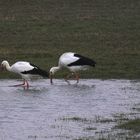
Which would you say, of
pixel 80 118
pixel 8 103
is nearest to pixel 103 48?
pixel 8 103

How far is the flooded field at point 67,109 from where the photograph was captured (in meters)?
13.7

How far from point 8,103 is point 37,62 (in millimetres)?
6719

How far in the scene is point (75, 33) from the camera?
29828 mm

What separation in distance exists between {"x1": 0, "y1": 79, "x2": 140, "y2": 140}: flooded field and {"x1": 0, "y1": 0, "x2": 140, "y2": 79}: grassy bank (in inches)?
85.1

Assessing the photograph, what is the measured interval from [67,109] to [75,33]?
44.7ft

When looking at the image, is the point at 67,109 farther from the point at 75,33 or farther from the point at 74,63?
the point at 75,33

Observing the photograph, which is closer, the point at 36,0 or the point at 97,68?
the point at 97,68

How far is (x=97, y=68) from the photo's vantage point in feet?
75.0

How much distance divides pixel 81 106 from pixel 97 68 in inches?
242

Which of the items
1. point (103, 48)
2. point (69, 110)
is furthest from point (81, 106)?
point (103, 48)

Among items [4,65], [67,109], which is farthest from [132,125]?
[4,65]

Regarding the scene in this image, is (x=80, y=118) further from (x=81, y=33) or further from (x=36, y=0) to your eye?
(x=36, y=0)

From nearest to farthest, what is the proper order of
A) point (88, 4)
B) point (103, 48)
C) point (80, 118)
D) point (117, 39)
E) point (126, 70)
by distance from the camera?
point (80, 118), point (126, 70), point (103, 48), point (117, 39), point (88, 4)

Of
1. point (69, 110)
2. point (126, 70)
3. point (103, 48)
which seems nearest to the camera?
point (69, 110)
